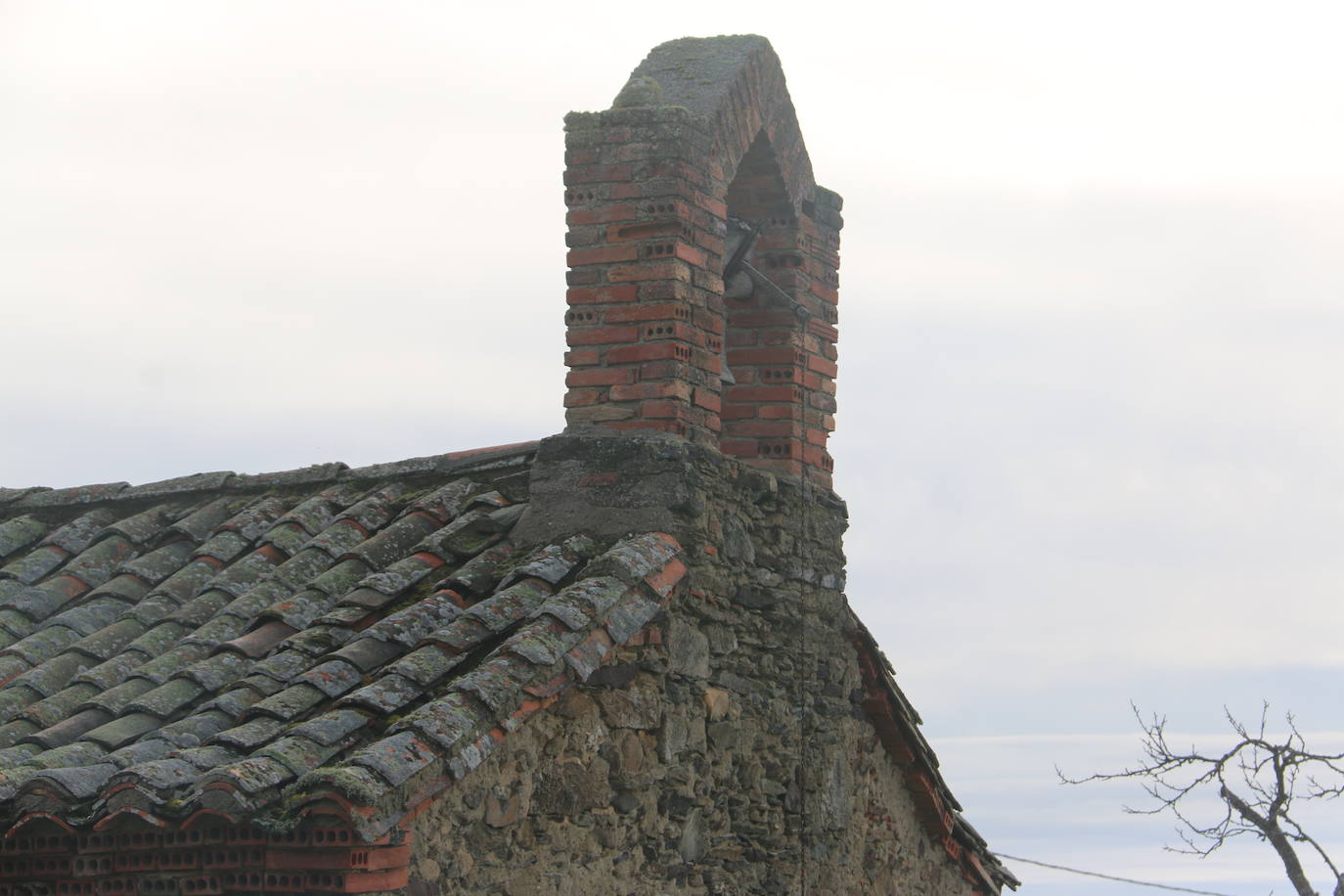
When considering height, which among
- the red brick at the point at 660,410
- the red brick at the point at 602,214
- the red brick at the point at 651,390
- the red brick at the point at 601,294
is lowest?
the red brick at the point at 660,410

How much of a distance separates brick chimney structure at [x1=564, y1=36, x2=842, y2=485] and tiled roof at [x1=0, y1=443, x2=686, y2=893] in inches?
27.8

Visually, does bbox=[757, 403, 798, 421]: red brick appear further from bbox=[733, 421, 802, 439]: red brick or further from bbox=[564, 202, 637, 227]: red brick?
bbox=[564, 202, 637, 227]: red brick

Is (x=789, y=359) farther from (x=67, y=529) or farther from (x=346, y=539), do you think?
(x=67, y=529)

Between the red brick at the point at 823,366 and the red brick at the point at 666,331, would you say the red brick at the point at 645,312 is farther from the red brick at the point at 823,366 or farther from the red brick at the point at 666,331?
the red brick at the point at 823,366

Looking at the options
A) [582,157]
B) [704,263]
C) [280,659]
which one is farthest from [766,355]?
[280,659]

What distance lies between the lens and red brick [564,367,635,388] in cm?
709

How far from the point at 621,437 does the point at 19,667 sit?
2.63m

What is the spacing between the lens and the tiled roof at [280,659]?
17.1 feet

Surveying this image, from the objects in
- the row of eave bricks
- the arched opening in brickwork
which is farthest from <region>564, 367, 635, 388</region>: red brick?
the row of eave bricks

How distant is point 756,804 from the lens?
724 cm

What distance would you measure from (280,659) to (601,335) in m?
1.88

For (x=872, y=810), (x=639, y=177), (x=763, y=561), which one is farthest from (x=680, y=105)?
(x=872, y=810)

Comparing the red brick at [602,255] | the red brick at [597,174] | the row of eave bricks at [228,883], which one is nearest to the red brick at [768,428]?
the red brick at [602,255]

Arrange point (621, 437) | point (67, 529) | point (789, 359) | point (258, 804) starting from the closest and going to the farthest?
point (258, 804), point (621, 437), point (789, 359), point (67, 529)
